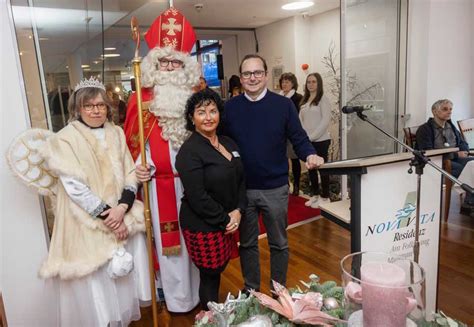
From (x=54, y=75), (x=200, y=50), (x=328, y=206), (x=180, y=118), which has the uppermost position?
(x=200, y=50)

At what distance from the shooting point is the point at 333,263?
2918 millimetres

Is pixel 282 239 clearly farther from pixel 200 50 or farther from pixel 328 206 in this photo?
pixel 200 50

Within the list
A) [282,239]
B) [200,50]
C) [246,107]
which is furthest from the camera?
[200,50]

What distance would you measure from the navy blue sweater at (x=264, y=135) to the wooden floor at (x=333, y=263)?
961 mm

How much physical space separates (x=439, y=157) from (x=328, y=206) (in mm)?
665

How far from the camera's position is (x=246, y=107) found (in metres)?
2.08

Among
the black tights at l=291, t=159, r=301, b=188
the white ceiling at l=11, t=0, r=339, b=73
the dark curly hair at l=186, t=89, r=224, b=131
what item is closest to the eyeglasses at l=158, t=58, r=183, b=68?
the dark curly hair at l=186, t=89, r=224, b=131

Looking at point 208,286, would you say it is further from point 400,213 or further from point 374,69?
point 374,69

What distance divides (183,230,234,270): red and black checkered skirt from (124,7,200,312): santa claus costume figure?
31 centimetres

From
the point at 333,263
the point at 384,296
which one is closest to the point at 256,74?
the point at 384,296

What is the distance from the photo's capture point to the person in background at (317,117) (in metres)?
4.11

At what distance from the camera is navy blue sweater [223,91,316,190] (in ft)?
6.75

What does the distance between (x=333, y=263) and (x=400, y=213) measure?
1.19m

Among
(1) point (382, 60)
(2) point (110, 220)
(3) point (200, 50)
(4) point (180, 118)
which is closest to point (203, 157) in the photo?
(4) point (180, 118)
